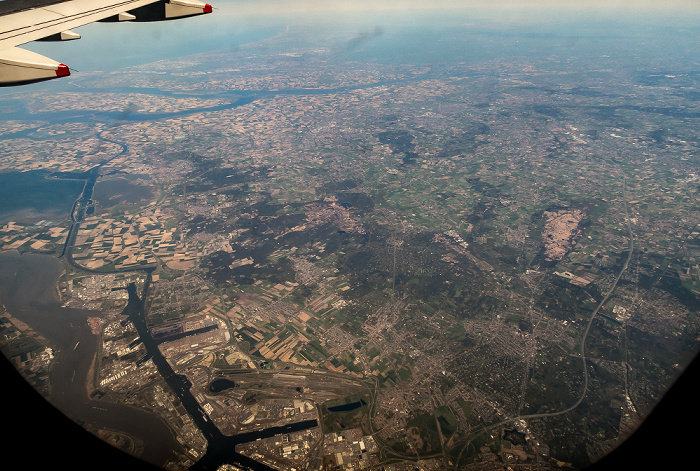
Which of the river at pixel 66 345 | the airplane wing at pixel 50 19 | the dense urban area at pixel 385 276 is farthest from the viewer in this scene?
the dense urban area at pixel 385 276

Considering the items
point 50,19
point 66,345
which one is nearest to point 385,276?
point 66,345

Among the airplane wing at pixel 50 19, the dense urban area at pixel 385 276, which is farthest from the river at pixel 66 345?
the airplane wing at pixel 50 19

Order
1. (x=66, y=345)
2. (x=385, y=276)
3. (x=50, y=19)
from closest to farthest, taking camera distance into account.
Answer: (x=50, y=19)
(x=66, y=345)
(x=385, y=276)

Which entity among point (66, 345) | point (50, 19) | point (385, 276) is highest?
point (50, 19)

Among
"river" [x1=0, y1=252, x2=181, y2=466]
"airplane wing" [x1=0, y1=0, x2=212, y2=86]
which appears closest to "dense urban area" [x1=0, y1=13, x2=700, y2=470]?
"river" [x1=0, y1=252, x2=181, y2=466]

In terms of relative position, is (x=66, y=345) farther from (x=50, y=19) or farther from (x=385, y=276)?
(x=385, y=276)

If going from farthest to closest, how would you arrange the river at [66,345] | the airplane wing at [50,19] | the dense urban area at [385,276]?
the dense urban area at [385,276]
the river at [66,345]
the airplane wing at [50,19]

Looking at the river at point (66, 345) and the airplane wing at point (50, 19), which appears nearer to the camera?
the airplane wing at point (50, 19)

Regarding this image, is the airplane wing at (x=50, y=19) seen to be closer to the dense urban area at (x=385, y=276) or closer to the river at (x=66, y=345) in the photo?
the dense urban area at (x=385, y=276)

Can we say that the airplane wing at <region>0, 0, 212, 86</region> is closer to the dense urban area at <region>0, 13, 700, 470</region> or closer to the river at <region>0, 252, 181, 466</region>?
the dense urban area at <region>0, 13, 700, 470</region>
